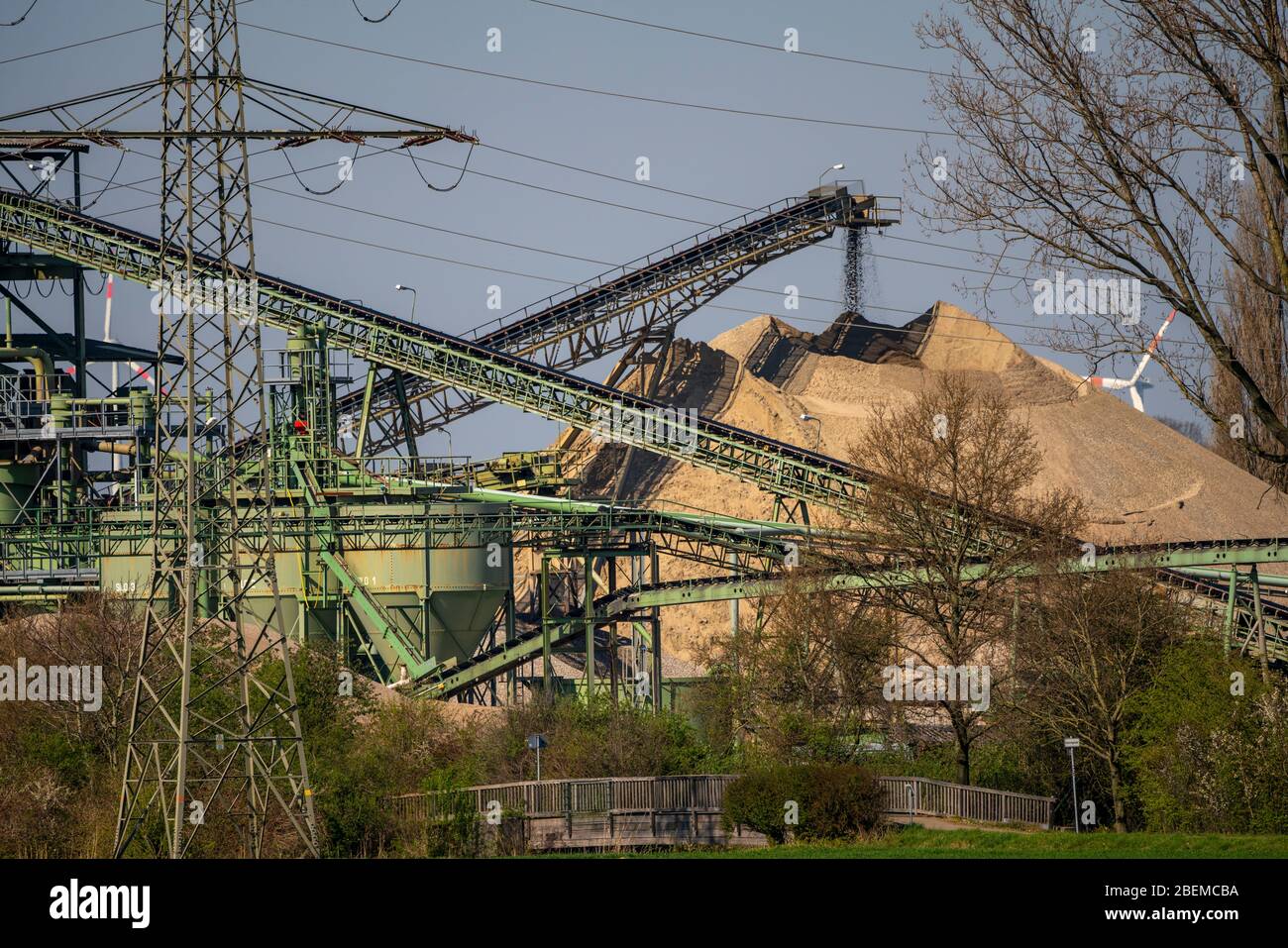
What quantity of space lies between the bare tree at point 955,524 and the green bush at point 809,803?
844 cm

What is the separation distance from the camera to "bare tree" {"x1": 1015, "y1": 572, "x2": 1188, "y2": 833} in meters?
34.7

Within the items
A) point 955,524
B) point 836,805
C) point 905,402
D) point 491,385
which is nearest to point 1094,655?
point 955,524

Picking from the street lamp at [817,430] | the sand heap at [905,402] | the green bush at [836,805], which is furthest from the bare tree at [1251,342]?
the green bush at [836,805]

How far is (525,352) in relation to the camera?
2504 inches

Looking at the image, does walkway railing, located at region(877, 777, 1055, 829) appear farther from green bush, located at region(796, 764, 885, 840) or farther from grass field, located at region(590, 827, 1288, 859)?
grass field, located at region(590, 827, 1288, 859)

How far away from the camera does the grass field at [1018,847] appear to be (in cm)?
2311

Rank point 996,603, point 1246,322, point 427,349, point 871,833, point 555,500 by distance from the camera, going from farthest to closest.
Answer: point 1246,322, point 427,349, point 555,500, point 996,603, point 871,833

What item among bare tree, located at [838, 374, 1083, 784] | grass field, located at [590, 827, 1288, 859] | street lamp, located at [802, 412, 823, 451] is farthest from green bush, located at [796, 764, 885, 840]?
street lamp, located at [802, 412, 823, 451]

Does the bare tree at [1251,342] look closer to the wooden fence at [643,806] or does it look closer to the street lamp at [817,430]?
the street lamp at [817,430]

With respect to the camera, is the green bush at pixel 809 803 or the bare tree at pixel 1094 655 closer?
the green bush at pixel 809 803

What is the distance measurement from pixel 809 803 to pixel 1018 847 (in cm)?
399
